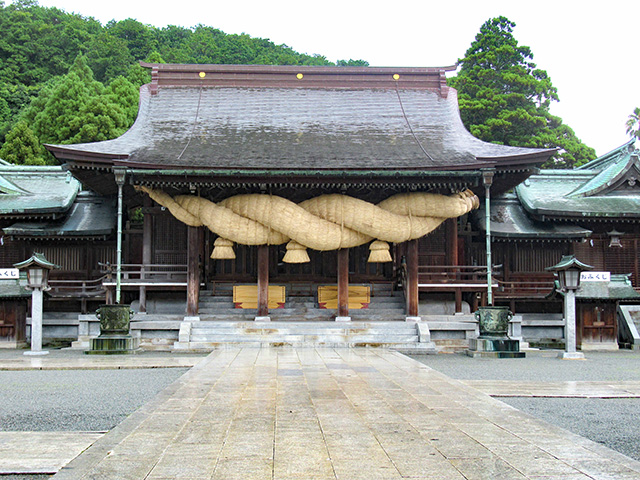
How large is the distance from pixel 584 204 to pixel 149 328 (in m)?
13.1

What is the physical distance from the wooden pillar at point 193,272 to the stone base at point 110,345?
7.13ft

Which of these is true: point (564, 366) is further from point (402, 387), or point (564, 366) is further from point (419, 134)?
point (419, 134)

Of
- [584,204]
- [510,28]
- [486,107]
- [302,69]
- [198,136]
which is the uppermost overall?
[510,28]

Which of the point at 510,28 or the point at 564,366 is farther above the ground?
the point at 510,28

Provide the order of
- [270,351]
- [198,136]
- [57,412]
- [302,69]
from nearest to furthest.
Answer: [57,412] < [270,351] < [198,136] < [302,69]

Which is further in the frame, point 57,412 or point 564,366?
point 564,366

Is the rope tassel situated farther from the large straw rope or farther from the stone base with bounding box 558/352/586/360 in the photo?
the stone base with bounding box 558/352/586/360

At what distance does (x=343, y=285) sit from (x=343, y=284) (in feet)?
0.08

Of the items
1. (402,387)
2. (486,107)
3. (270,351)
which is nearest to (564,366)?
(402,387)

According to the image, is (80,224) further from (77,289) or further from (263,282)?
(263,282)

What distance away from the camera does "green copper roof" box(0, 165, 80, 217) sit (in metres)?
17.2

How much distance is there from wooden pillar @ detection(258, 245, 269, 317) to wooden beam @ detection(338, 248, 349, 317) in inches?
72.2

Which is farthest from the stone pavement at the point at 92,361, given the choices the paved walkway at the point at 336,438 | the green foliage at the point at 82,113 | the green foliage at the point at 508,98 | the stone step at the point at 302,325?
the green foliage at the point at 508,98

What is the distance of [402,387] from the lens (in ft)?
25.8
